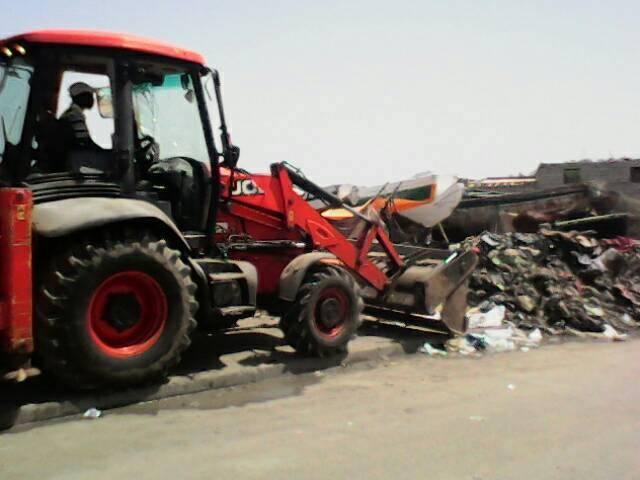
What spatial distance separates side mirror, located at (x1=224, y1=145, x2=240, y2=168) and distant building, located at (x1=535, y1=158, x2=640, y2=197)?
43.1 feet

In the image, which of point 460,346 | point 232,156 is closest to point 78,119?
point 232,156

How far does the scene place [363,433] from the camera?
452 cm

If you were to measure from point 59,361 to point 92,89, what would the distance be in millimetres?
2256

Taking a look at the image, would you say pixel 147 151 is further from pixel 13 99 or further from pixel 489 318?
pixel 489 318

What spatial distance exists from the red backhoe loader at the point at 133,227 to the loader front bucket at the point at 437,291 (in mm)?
1132

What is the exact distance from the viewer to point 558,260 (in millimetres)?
10609

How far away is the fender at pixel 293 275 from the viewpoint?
630 cm

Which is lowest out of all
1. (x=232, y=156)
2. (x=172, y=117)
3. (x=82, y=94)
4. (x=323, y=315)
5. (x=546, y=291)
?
(x=546, y=291)

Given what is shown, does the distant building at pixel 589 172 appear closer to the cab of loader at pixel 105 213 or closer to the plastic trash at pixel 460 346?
the plastic trash at pixel 460 346

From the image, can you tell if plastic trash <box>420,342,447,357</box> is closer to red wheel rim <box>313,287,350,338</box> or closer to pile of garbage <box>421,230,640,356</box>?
pile of garbage <box>421,230,640,356</box>

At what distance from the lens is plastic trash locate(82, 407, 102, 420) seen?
15.3 ft

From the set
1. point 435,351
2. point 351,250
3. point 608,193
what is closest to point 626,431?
point 435,351

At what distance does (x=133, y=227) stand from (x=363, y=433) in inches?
92.0

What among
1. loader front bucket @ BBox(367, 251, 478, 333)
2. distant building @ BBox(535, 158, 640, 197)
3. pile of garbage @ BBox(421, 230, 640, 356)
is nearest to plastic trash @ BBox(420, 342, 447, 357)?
pile of garbage @ BBox(421, 230, 640, 356)
